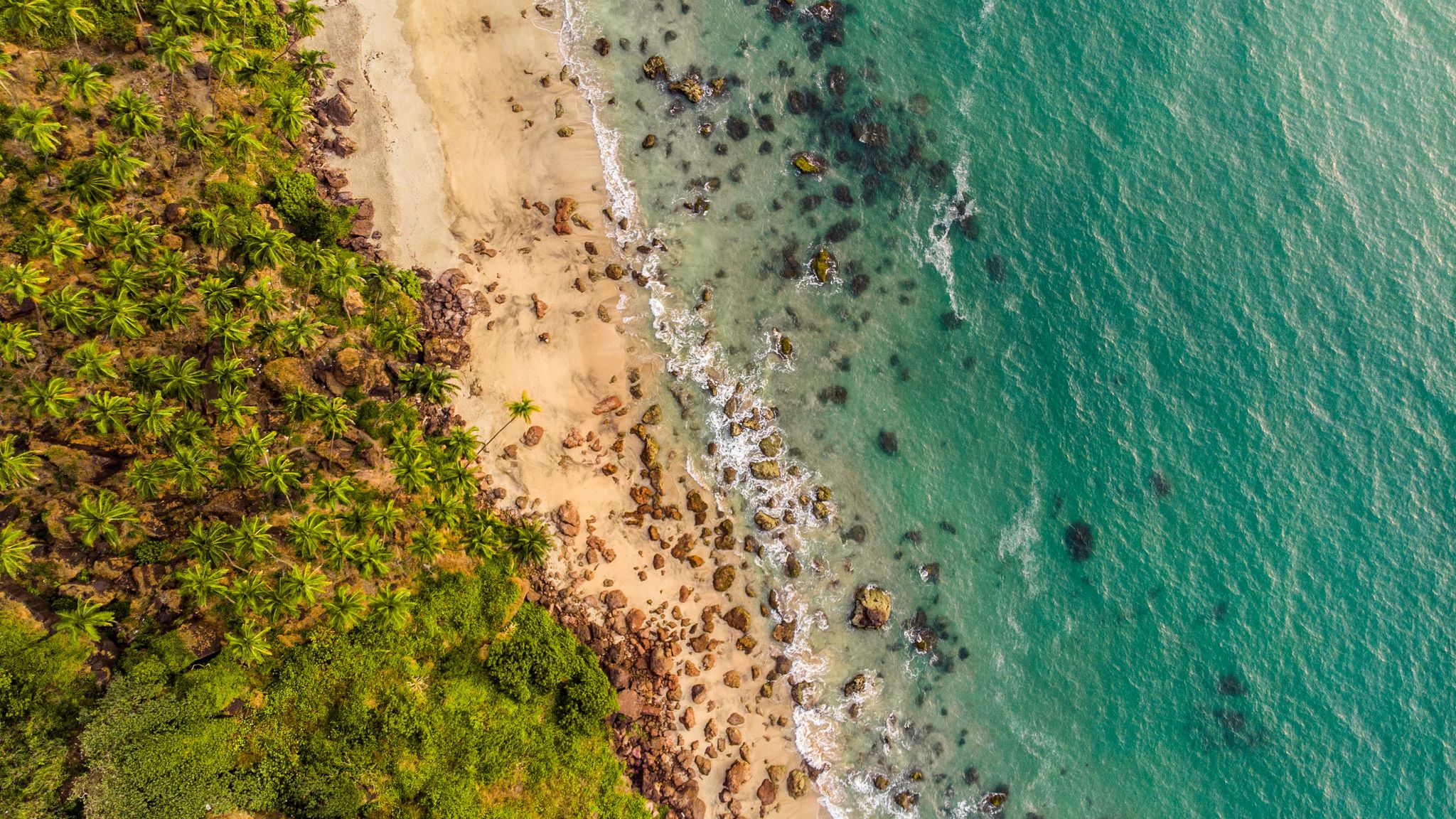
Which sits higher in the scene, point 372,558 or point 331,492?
point 331,492

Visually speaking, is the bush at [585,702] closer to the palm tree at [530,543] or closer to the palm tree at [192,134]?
the palm tree at [530,543]

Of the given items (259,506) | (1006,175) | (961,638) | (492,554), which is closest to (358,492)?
(259,506)

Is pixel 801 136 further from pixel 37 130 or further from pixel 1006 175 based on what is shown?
pixel 37 130

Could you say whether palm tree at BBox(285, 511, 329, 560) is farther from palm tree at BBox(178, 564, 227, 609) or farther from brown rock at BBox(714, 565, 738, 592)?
brown rock at BBox(714, 565, 738, 592)

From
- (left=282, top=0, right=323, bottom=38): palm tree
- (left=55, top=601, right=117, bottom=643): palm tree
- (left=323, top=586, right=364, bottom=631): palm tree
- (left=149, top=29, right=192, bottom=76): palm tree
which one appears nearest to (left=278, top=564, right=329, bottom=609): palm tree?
(left=323, top=586, right=364, bottom=631): palm tree

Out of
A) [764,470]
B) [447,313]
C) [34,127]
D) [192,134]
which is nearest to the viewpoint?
[34,127]

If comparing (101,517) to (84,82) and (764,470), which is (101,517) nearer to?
(84,82)

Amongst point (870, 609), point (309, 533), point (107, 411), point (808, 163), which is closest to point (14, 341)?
point (107, 411)

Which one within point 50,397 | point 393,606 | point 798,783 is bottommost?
point 798,783
